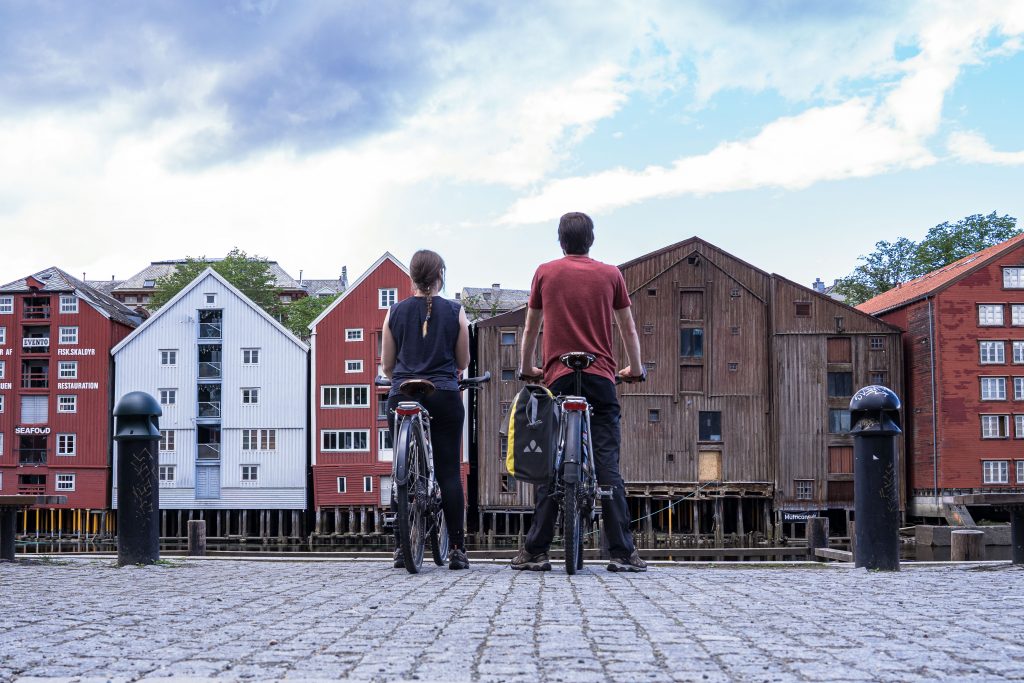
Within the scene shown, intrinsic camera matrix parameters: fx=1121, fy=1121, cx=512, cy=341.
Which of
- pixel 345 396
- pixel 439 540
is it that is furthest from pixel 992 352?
pixel 439 540

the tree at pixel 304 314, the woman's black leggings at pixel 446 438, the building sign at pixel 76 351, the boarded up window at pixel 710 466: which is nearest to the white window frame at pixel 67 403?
the building sign at pixel 76 351

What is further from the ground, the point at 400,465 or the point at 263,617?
the point at 400,465

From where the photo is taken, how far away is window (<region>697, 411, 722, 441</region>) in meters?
54.9

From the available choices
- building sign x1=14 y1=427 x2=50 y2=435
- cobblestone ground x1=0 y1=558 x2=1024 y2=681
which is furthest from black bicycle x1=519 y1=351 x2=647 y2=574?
building sign x1=14 y1=427 x2=50 y2=435

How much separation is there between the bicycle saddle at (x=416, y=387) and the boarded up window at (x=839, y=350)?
4987 centimetres

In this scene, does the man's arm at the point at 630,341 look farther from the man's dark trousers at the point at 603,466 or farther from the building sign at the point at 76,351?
the building sign at the point at 76,351

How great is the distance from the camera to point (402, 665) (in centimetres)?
399

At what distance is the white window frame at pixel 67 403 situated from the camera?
62.1 meters

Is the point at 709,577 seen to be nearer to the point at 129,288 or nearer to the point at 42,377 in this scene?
the point at 42,377

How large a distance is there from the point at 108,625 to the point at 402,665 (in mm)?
1925

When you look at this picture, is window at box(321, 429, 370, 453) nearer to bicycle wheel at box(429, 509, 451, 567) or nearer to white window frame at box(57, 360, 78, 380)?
white window frame at box(57, 360, 78, 380)

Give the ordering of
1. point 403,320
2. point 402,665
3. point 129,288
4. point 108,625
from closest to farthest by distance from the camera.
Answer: point 402,665 → point 108,625 → point 403,320 → point 129,288

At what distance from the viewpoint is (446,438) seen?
29.5 feet

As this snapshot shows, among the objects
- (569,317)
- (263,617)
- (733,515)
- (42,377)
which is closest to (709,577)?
(569,317)
